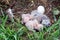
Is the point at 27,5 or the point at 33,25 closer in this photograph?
the point at 33,25

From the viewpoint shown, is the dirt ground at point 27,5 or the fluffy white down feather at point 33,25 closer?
the fluffy white down feather at point 33,25

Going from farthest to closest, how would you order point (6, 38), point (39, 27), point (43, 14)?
point (43, 14), point (39, 27), point (6, 38)

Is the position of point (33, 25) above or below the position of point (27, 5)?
below

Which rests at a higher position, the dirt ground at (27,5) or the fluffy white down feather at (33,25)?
the dirt ground at (27,5)

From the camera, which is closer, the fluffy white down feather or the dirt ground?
the fluffy white down feather

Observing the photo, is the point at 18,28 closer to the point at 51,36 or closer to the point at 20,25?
the point at 20,25

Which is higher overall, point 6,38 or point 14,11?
point 14,11

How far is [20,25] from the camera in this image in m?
2.88

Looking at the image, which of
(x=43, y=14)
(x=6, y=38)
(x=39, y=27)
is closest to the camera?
(x=6, y=38)

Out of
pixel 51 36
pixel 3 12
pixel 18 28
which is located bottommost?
pixel 51 36

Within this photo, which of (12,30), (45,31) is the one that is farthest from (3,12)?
(45,31)

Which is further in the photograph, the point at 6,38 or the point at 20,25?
the point at 20,25

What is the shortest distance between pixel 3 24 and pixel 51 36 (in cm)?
56

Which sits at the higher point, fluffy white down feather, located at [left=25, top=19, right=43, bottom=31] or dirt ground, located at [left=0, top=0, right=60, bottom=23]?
dirt ground, located at [left=0, top=0, right=60, bottom=23]
